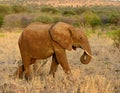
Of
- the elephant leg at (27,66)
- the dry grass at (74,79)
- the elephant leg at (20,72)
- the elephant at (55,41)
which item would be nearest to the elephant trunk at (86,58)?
the elephant at (55,41)

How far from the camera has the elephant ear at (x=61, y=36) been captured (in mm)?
8156

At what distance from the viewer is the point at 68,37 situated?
8.25 meters

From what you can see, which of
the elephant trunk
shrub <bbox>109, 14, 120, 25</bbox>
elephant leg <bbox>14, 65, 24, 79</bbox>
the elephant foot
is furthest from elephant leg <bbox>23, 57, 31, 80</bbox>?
shrub <bbox>109, 14, 120, 25</bbox>

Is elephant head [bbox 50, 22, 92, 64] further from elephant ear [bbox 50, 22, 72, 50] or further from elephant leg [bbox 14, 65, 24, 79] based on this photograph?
elephant leg [bbox 14, 65, 24, 79]

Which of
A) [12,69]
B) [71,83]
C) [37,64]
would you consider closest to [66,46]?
[71,83]

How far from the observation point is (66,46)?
8188 mm

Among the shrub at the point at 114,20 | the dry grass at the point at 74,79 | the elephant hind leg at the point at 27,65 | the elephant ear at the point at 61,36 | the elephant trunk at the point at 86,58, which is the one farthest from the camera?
the shrub at the point at 114,20

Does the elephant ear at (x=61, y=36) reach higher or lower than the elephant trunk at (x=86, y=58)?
higher

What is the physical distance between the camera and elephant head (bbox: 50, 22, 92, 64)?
8172 millimetres

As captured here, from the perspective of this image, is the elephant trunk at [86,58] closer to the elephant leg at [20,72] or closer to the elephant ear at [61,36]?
the elephant ear at [61,36]

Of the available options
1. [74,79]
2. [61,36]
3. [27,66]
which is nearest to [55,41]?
[61,36]

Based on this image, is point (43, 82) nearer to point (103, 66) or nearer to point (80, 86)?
point (80, 86)

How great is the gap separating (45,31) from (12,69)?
7.06 feet

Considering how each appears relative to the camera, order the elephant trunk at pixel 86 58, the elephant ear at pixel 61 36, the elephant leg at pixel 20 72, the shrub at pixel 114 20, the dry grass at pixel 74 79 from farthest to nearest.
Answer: the shrub at pixel 114 20, the elephant leg at pixel 20 72, the elephant trunk at pixel 86 58, the elephant ear at pixel 61 36, the dry grass at pixel 74 79
